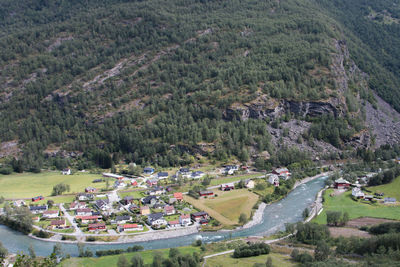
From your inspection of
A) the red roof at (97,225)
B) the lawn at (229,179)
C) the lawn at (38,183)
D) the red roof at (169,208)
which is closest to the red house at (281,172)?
the lawn at (229,179)

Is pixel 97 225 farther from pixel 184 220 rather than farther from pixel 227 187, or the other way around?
pixel 227 187

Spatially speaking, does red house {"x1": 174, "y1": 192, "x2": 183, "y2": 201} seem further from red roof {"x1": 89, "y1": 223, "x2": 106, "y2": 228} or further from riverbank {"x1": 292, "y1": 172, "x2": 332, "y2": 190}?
riverbank {"x1": 292, "y1": 172, "x2": 332, "y2": 190}

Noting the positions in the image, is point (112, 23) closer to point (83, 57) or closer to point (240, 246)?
point (83, 57)

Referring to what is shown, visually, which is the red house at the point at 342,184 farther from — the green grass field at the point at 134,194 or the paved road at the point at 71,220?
the paved road at the point at 71,220

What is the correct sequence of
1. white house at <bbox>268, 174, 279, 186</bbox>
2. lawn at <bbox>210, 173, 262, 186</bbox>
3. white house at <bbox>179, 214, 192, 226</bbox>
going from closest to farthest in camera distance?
white house at <bbox>179, 214, 192, 226</bbox> → white house at <bbox>268, 174, 279, 186</bbox> → lawn at <bbox>210, 173, 262, 186</bbox>

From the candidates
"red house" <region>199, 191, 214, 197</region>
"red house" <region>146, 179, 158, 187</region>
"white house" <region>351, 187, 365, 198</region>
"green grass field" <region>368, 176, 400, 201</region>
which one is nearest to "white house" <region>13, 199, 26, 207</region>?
"red house" <region>146, 179, 158, 187</region>

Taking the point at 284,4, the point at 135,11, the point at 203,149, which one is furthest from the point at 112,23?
the point at 203,149

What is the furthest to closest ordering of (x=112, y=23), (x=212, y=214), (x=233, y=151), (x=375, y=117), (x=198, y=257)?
(x=112, y=23) < (x=375, y=117) < (x=233, y=151) < (x=212, y=214) < (x=198, y=257)
